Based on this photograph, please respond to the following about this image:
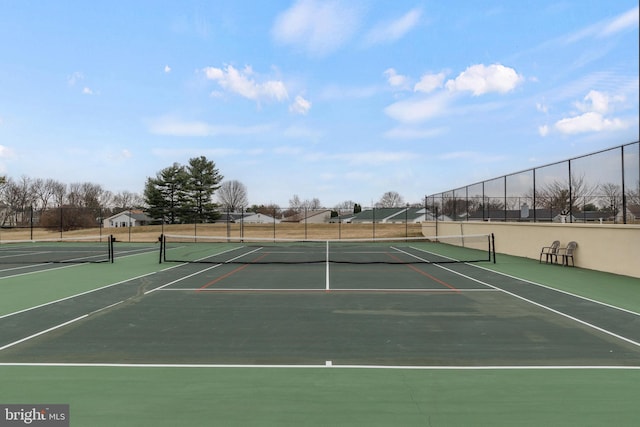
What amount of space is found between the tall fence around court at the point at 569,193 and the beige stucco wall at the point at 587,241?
50 centimetres

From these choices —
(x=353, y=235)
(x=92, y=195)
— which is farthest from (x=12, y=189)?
(x=353, y=235)

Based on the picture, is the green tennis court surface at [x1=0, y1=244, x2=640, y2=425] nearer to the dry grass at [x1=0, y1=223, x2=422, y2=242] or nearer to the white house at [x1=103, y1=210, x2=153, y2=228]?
the dry grass at [x1=0, y1=223, x2=422, y2=242]

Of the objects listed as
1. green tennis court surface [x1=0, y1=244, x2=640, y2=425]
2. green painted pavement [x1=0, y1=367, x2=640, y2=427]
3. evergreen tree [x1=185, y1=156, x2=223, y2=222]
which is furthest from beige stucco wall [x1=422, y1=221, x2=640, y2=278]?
evergreen tree [x1=185, y1=156, x2=223, y2=222]

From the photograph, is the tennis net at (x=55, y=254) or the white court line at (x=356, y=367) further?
the tennis net at (x=55, y=254)

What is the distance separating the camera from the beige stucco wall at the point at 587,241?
1279 cm

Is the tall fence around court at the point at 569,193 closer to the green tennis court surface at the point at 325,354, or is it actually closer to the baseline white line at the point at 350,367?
the green tennis court surface at the point at 325,354

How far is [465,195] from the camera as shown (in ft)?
93.0

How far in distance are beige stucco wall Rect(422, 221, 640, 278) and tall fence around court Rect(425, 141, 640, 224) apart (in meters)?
0.50

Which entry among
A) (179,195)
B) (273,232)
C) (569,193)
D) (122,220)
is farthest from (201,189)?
(569,193)

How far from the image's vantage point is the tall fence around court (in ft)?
42.8

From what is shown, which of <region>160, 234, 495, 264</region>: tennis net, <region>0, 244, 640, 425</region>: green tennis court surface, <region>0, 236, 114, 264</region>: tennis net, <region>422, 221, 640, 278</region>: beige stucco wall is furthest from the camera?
<region>160, 234, 495, 264</region>: tennis net

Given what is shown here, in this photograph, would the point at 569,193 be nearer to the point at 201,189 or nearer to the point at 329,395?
the point at 329,395

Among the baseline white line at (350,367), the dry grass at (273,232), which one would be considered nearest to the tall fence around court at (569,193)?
the baseline white line at (350,367)

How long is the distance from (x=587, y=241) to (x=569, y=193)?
7.91ft
